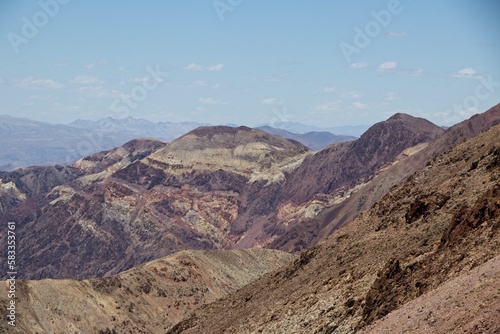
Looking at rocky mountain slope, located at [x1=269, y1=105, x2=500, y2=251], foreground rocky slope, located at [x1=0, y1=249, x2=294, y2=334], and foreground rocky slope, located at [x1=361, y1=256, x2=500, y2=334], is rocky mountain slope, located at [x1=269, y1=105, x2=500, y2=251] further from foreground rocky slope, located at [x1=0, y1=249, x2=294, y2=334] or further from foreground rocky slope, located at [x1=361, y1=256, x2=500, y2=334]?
foreground rocky slope, located at [x1=361, y1=256, x2=500, y2=334]

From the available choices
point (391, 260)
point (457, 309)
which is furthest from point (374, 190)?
point (457, 309)

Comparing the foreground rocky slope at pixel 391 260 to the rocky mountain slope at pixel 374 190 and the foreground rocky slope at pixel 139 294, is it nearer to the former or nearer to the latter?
the foreground rocky slope at pixel 139 294

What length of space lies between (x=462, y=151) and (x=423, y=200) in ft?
48.9

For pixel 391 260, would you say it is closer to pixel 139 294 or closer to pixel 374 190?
pixel 139 294

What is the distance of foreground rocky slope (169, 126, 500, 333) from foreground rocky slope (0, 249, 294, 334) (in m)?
22.8

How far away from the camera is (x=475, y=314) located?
78.4 ft

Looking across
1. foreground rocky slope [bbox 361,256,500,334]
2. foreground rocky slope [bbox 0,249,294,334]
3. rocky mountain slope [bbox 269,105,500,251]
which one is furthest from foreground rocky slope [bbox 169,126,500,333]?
rocky mountain slope [bbox 269,105,500,251]

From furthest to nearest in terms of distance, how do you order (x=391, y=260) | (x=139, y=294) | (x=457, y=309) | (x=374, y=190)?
(x=374, y=190) < (x=139, y=294) < (x=391, y=260) < (x=457, y=309)

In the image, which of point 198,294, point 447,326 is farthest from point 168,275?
point 447,326

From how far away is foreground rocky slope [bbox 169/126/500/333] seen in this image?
1319 inches

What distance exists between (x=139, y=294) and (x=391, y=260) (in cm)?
5789

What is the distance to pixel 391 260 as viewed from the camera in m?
38.1

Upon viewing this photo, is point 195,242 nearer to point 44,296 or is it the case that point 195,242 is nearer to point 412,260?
point 44,296

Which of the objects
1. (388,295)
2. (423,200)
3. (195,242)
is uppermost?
(423,200)
